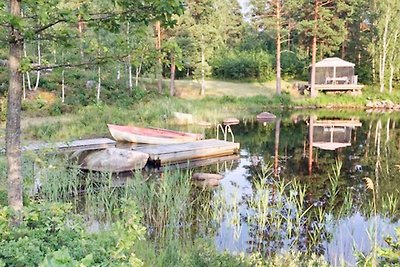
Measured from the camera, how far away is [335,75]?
29.5 m

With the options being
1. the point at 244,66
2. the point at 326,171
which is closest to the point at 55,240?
the point at 326,171

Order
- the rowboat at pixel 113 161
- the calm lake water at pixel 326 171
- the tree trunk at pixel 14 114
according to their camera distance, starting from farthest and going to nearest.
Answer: the rowboat at pixel 113 161 < the calm lake water at pixel 326 171 < the tree trunk at pixel 14 114

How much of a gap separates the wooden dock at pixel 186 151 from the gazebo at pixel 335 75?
1663 centimetres

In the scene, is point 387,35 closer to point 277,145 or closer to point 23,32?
point 277,145

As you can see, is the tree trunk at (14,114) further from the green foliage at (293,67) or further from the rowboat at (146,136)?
the green foliage at (293,67)

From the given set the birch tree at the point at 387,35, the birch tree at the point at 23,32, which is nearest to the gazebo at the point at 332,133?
the birch tree at the point at 387,35

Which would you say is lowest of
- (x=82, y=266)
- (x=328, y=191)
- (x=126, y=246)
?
(x=328, y=191)

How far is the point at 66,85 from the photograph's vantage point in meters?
21.1

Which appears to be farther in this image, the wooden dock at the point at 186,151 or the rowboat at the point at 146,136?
the rowboat at the point at 146,136

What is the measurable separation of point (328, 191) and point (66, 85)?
604 inches

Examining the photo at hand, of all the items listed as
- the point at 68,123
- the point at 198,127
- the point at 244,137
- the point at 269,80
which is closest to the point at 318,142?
the point at 244,137

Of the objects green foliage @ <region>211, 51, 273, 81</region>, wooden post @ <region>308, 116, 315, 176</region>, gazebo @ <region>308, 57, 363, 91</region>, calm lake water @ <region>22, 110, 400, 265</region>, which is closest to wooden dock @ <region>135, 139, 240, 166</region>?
calm lake water @ <region>22, 110, 400, 265</region>

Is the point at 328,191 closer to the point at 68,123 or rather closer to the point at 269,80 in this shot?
the point at 68,123

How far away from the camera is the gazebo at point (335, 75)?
91.6 ft
